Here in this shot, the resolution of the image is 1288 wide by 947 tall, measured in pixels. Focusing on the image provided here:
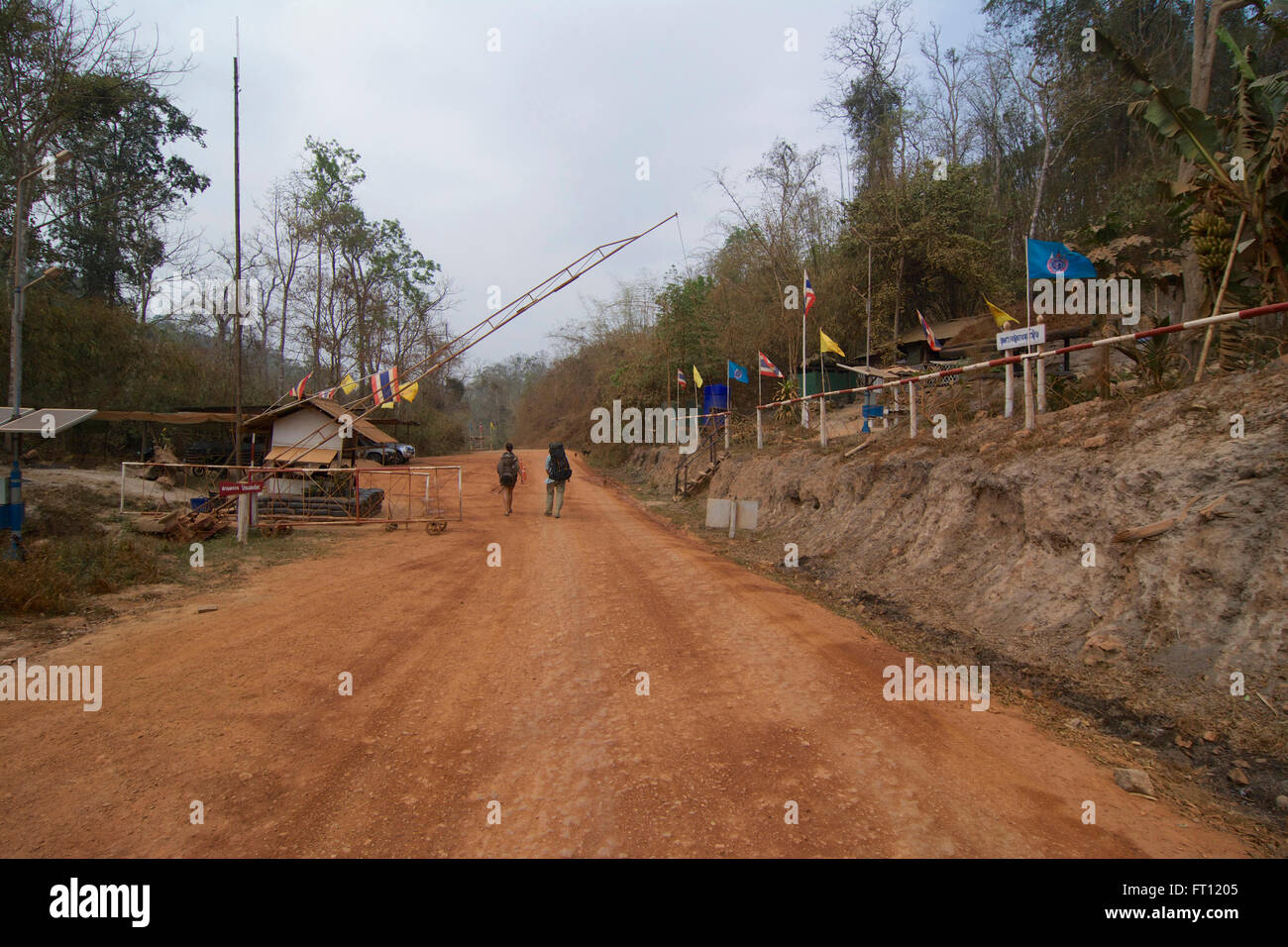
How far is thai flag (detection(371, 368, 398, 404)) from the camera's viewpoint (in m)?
15.2

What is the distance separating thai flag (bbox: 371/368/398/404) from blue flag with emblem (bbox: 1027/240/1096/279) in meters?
12.6

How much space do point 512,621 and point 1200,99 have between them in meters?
19.2

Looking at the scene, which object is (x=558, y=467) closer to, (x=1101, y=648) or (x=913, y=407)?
(x=913, y=407)

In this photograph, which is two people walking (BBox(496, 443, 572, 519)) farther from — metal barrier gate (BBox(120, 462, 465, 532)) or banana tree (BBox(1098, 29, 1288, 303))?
banana tree (BBox(1098, 29, 1288, 303))

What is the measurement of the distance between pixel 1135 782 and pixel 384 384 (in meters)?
15.4

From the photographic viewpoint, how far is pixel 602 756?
416cm

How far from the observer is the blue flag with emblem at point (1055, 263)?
929 cm

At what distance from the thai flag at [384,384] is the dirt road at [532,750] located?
8345 mm

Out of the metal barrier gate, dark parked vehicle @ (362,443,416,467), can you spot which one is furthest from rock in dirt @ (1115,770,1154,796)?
dark parked vehicle @ (362,443,416,467)

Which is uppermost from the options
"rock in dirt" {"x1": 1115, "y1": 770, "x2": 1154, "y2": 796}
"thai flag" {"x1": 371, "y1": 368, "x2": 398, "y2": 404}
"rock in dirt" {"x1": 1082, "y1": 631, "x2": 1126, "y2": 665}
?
"thai flag" {"x1": 371, "y1": 368, "x2": 398, "y2": 404}

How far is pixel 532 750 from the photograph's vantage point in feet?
14.0

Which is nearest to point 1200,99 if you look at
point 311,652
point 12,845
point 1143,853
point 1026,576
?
point 1026,576

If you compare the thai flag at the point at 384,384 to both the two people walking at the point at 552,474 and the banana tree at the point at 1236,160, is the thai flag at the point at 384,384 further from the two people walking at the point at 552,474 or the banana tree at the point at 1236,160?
the banana tree at the point at 1236,160

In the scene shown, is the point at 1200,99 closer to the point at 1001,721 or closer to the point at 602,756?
the point at 1001,721
